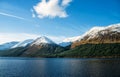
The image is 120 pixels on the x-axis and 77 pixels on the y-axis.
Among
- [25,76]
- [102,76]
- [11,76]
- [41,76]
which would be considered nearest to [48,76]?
[41,76]

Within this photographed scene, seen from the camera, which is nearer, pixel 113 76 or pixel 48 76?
pixel 113 76

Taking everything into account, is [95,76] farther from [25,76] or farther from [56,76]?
[25,76]

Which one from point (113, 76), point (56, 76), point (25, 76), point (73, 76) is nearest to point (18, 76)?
point (25, 76)

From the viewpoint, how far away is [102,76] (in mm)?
81312

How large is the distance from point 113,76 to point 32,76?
3165 cm

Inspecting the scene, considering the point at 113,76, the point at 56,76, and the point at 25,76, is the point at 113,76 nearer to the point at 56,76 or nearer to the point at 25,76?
the point at 56,76

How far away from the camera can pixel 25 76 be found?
8600 cm

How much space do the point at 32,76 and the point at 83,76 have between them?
20.4 metres

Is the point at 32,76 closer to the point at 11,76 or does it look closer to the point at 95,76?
the point at 11,76

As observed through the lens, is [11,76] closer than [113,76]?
No

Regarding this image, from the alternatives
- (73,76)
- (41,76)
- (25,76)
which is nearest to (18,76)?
(25,76)

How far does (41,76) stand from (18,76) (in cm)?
941

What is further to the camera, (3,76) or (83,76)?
(3,76)

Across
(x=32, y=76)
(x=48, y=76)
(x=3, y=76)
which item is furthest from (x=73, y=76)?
(x=3, y=76)
